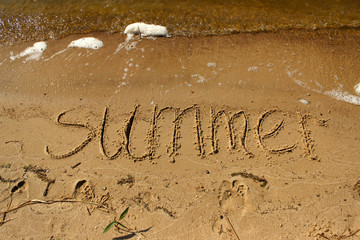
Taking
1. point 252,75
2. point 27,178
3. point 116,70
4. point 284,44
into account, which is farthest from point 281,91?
point 27,178

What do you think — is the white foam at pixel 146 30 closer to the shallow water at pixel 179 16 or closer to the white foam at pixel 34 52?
the shallow water at pixel 179 16

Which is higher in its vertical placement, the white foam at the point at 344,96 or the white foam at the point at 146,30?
the white foam at the point at 146,30

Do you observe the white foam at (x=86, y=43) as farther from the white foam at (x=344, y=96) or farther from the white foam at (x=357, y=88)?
the white foam at (x=357, y=88)

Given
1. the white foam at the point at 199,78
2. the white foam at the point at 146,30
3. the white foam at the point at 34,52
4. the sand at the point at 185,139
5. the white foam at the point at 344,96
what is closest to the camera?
the sand at the point at 185,139

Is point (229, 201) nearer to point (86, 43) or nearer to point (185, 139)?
point (185, 139)

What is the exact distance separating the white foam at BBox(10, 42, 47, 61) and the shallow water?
1.01 ft

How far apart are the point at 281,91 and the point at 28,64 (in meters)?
5.66

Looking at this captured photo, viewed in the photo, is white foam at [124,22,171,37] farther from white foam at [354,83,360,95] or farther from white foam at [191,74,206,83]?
white foam at [354,83,360,95]

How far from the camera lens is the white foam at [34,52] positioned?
17.9 ft

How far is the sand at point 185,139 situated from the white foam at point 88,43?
0.56 ft

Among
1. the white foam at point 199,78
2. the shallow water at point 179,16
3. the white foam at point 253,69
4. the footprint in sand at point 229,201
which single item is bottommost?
the footprint in sand at point 229,201

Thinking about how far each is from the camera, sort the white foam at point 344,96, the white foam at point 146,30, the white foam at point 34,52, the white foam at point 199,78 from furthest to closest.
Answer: the white foam at point 146,30 → the white foam at point 34,52 → the white foam at point 199,78 → the white foam at point 344,96

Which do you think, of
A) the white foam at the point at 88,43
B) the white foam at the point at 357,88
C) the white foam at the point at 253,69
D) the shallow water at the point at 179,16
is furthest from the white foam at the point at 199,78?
the white foam at the point at 357,88

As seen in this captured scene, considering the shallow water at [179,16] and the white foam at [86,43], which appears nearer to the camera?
the white foam at [86,43]
